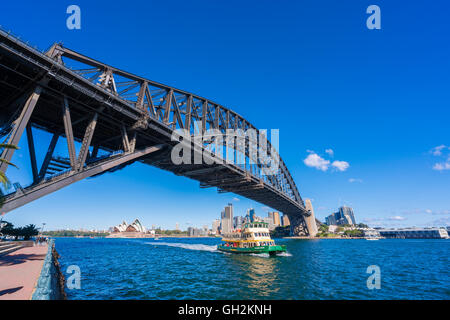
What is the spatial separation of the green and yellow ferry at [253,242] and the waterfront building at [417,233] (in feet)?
528

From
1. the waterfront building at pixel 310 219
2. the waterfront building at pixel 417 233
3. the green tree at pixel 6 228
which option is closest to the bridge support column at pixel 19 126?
the green tree at pixel 6 228

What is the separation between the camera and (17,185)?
48.3ft

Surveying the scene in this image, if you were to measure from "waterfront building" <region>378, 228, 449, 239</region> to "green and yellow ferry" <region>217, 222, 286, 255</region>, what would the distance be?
6333 inches

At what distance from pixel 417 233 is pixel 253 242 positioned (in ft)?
554

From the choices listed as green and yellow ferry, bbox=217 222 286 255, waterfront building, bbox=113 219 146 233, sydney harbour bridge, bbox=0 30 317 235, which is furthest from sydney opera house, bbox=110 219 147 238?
sydney harbour bridge, bbox=0 30 317 235

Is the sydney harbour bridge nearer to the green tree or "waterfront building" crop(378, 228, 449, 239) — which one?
the green tree

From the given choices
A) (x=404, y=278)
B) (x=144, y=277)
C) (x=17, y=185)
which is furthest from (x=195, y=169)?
(x=404, y=278)

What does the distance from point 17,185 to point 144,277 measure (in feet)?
40.1

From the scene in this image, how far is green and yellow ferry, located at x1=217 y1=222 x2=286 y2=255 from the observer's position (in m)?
34.2

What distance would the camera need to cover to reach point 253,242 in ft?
117

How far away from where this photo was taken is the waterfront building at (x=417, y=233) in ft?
433

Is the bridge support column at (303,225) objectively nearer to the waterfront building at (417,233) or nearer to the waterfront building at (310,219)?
the waterfront building at (310,219)
